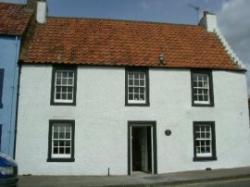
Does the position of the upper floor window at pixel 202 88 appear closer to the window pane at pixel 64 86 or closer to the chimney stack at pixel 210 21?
the chimney stack at pixel 210 21

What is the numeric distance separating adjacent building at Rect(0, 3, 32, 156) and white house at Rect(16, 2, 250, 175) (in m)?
0.42

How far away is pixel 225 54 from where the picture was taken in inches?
819

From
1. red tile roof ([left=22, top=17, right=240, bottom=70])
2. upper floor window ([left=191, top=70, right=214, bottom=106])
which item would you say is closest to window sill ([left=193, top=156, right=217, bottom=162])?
upper floor window ([left=191, top=70, right=214, bottom=106])

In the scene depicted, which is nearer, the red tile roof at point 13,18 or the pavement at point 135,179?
the pavement at point 135,179

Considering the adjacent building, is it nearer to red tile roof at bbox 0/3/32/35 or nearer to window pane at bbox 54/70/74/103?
red tile roof at bbox 0/3/32/35

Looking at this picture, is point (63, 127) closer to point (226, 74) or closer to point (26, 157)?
point (26, 157)

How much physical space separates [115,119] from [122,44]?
4.74 metres

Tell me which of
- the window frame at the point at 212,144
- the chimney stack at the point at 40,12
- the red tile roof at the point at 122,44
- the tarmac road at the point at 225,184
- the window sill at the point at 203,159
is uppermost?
the chimney stack at the point at 40,12

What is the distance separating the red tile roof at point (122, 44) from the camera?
60.8 ft

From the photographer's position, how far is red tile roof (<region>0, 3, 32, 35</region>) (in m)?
17.7

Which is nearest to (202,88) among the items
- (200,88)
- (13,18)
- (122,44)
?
(200,88)

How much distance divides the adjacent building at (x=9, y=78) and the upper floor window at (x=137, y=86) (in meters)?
5.74

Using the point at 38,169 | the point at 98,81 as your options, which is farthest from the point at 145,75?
the point at 38,169

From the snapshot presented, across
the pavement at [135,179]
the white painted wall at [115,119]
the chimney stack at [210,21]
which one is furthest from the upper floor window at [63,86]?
the chimney stack at [210,21]
